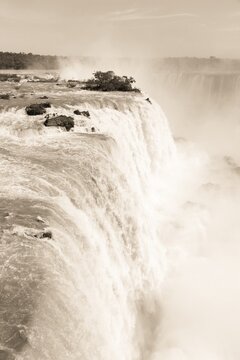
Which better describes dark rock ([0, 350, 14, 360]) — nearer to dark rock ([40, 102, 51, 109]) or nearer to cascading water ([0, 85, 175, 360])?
cascading water ([0, 85, 175, 360])

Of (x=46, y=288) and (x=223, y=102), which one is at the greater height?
(x=223, y=102)

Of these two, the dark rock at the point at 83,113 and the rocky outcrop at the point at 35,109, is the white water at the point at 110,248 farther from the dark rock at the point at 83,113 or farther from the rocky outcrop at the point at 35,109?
the rocky outcrop at the point at 35,109

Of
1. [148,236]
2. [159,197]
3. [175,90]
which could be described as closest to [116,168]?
[148,236]

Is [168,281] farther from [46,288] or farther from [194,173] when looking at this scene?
[194,173]

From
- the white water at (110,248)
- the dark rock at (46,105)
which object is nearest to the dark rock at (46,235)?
the white water at (110,248)

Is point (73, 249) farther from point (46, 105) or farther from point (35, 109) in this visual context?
point (46, 105)

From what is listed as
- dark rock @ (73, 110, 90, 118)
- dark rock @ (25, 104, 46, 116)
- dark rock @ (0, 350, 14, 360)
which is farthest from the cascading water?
dark rock @ (25, 104, 46, 116)

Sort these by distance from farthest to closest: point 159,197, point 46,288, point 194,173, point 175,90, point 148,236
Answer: point 175,90
point 194,173
point 159,197
point 148,236
point 46,288
